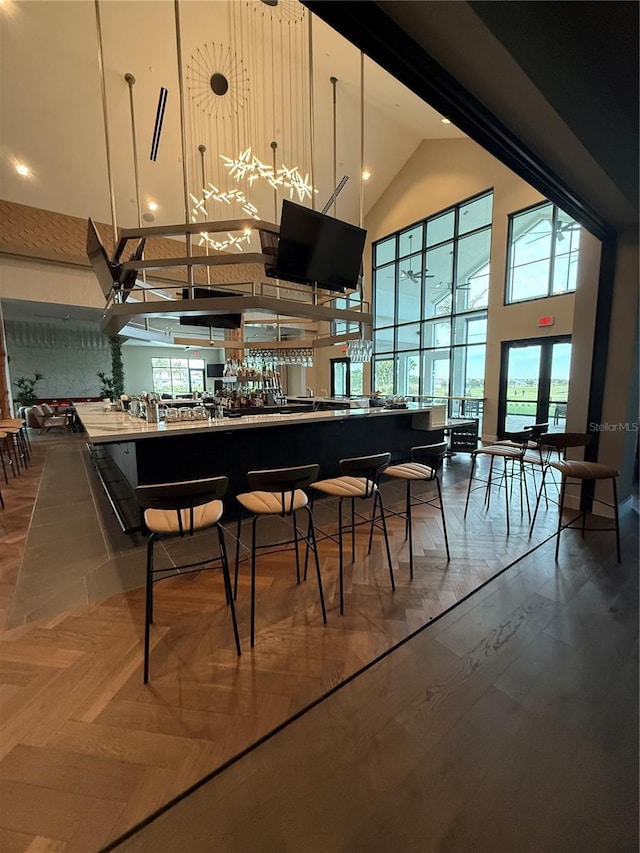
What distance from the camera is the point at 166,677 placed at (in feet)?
5.60

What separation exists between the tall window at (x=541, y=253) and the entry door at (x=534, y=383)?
1063 mm

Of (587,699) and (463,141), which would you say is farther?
(463,141)

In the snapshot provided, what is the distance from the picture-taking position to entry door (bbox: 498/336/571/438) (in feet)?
23.3

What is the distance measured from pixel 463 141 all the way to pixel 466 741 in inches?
429

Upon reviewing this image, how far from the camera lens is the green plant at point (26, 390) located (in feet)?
36.9

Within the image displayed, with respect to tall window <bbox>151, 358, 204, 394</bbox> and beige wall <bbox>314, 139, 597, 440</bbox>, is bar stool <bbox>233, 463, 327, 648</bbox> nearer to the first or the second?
beige wall <bbox>314, 139, 597, 440</bbox>

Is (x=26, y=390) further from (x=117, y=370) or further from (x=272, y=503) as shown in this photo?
(x=272, y=503)

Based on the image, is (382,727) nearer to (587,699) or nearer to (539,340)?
(587,699)

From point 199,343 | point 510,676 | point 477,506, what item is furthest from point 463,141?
point 510,676

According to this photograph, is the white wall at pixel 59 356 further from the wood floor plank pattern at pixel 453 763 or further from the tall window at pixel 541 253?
the wood floor plank pattern at pixel 453 763

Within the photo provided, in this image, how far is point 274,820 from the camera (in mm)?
1151

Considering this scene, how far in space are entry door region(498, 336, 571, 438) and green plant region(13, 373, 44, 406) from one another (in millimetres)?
13813

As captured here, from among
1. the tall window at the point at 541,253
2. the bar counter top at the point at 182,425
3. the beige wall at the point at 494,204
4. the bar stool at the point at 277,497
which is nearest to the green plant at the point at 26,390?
the bar counter top at the point at 182,425

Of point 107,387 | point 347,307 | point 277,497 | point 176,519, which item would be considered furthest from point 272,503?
point 107,387
